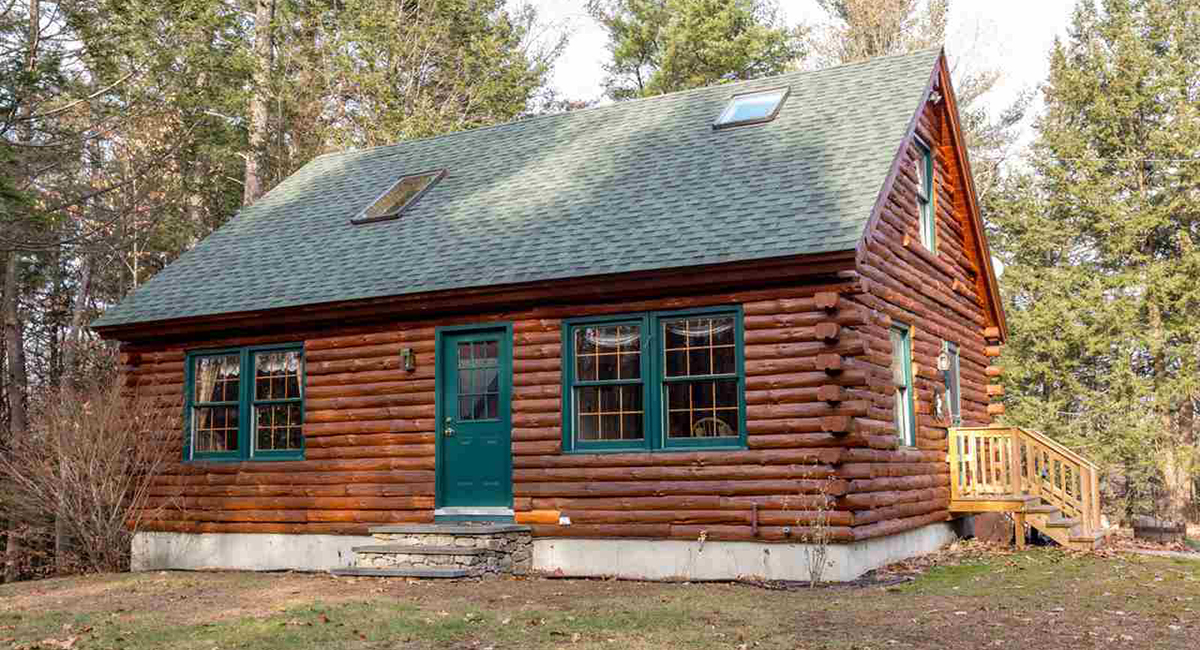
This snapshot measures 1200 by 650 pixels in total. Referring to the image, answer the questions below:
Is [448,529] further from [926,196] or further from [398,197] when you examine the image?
[926,196]

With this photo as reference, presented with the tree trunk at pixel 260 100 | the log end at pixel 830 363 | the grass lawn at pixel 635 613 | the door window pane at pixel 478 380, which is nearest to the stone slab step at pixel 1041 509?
the grass lawn at pixel 635 613

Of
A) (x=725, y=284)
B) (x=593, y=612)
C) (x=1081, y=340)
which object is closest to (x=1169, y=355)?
(x=1081, y=340)

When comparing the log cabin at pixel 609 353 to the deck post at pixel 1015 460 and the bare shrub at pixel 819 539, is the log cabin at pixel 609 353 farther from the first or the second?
the deck post at pixel 1015 460

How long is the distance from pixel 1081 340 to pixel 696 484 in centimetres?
→ 1769

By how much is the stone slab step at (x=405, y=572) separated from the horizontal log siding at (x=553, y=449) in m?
1.12

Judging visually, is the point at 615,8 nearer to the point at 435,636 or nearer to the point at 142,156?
the point at 142,156

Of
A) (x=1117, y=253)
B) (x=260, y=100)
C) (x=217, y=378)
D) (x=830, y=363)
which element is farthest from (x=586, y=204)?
(x=1117, y=253)

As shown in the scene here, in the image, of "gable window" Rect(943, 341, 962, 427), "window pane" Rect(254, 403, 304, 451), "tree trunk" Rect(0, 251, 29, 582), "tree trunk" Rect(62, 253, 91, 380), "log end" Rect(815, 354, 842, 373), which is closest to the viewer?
"log end" Rect(815, 354, 842, 373)

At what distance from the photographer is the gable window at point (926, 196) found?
1486cm

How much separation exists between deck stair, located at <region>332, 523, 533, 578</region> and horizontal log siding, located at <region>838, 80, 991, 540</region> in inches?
141

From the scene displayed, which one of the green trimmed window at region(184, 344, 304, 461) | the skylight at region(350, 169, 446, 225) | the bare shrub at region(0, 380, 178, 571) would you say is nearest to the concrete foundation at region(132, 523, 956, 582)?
the bare shrub at region(0, 380, 178, 571)

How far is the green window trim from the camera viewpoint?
14875 millimetres

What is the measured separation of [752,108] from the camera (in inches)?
598

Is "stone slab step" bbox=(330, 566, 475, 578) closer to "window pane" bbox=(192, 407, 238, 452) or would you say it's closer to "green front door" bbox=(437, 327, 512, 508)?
"green front door" bbox=(437, 327, 512, 508)
